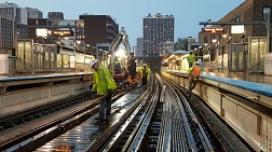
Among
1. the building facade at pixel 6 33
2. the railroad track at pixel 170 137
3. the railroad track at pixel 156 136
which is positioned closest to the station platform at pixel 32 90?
the railroad track at pixel 156 136

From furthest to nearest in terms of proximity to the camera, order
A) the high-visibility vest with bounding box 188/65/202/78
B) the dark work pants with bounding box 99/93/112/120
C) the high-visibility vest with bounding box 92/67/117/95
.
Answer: the high-visibility vest with bounding box 188/65/202/78 → the dark work pants with bounding box 99/93/112/120 → the high-visibility vest with bounding box 92/67/117/95

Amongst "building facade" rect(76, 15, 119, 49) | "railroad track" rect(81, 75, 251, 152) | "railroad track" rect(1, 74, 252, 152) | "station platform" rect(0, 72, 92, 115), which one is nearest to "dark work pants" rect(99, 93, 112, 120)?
"railroad track" rect(1, 74, 252, 152)

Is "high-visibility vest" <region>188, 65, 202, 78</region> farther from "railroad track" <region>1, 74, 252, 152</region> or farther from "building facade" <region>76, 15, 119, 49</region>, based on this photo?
"building facade" <region>76, 15, 119, 49</region>

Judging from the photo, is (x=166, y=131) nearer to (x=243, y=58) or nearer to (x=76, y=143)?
(x=76, y=143)

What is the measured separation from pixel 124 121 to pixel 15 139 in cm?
473

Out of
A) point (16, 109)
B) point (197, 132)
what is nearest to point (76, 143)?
point (197, 132)

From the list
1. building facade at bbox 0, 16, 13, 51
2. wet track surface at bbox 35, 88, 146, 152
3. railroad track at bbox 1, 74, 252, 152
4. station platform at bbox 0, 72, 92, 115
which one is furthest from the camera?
building facade at bbox 0, 16, 13, 51

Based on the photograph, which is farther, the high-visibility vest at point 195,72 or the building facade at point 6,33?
the building facade at point 6,33

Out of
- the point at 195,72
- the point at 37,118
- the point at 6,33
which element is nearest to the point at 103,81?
the point at 37,118

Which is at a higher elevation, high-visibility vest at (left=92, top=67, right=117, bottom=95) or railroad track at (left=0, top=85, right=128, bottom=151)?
high-visibility vest at (left=92, top=67, right=117, bottom=95)

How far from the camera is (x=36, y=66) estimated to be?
2991cm

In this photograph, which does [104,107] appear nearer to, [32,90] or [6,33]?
[32,90]

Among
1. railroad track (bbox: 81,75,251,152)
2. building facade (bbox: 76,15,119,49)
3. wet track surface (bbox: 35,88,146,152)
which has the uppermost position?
building facade (bbox: 76,15,119,49)

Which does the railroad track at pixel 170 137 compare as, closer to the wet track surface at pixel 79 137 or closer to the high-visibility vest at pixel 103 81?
the wet track surface at pixel 79 137
